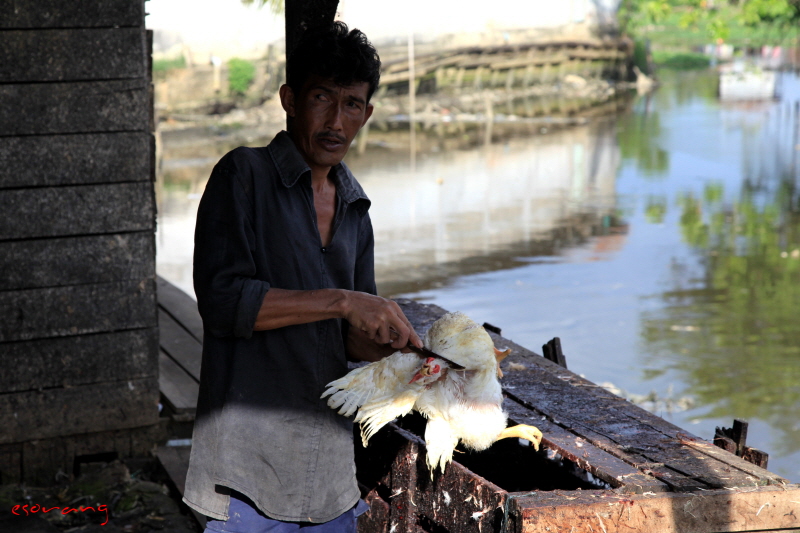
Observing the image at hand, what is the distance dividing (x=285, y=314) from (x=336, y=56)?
674 mm

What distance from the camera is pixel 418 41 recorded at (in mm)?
26172

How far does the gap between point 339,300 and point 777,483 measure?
134 cm

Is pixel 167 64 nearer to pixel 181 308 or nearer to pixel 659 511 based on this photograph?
pixel 181 308

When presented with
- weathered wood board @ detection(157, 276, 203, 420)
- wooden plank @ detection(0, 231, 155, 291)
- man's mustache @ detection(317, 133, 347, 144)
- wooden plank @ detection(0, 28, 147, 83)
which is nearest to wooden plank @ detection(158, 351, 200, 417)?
weathered wood board @ detection(157, 276, 203, 420)

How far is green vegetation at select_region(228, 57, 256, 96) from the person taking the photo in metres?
22.5

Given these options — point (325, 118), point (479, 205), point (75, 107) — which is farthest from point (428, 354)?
point (479, 205)

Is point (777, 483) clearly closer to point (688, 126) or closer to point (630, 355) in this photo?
point (630, 355)

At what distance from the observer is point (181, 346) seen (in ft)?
18.1

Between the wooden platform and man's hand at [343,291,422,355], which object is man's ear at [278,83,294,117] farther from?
the wooden platform

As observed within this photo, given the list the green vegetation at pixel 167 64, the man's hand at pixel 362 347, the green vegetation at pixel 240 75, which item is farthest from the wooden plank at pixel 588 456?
the green vegetation at pixel 240 75

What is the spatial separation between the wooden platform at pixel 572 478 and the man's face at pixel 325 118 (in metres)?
0.99

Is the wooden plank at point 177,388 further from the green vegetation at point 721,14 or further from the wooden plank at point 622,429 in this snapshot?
the green vegetation at point 721,14

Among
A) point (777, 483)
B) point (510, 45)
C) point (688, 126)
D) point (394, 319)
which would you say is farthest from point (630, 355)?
point (510, 45)

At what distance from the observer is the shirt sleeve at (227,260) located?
78.2 inches
